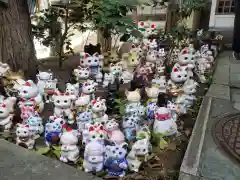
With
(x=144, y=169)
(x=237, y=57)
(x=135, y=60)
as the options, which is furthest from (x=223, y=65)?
(x=144, y=169)

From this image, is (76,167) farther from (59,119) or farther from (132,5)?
(132,5)

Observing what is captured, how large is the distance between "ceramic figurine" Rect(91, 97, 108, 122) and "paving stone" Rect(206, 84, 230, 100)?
72.0 inches

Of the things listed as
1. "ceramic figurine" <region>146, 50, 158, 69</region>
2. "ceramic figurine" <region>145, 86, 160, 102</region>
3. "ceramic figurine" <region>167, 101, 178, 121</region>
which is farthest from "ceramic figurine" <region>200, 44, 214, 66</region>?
"ceramic figurine" <region>167, 101, 178, 121</region>

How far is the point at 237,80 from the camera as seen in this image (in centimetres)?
489

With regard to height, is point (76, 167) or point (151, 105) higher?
point (151, 105)

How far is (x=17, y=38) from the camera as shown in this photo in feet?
12.9

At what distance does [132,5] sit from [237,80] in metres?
2.61

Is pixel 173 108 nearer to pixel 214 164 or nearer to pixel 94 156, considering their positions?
pixel 214 164

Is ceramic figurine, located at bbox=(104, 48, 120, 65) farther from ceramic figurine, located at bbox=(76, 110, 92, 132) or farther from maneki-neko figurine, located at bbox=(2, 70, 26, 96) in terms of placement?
ceramic figurine, located at bbox=(76, 110, 92, 132)

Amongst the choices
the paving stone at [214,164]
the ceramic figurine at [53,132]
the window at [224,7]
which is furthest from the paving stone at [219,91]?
the window at [224,7]

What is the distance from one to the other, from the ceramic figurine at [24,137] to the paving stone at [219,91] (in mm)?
2545

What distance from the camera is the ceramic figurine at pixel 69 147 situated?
8.04 ft

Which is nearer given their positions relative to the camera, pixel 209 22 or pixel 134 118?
pixel 134 118

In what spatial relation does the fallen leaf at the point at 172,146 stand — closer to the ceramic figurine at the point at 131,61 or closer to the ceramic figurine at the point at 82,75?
the ceramic figurine at the point at 82,75
